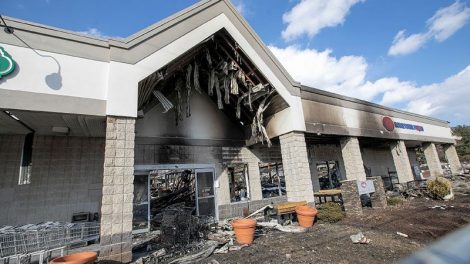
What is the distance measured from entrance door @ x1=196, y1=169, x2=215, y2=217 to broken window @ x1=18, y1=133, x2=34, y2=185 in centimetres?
728

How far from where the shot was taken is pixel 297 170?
12.2m

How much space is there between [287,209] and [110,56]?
9.67 meters

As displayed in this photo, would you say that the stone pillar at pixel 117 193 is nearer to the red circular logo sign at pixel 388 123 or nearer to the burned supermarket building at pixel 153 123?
the burned supermarket building at pixel 153 123

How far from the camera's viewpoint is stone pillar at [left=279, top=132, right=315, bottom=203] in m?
12.1

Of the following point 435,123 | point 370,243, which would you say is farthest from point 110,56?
point 435,123

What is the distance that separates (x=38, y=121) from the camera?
8.84 m

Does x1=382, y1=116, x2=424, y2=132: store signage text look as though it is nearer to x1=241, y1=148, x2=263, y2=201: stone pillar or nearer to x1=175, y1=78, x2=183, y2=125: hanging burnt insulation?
x1=241, y1=148, x2=263, y2=201: stone pillar

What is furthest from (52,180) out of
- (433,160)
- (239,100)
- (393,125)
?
(433,160)

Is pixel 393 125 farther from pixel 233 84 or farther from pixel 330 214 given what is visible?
pixel 233 84

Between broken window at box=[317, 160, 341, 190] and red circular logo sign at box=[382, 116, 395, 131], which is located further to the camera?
broken window at box=[317, 160, 341, 190]

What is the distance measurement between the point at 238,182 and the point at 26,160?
419 inches

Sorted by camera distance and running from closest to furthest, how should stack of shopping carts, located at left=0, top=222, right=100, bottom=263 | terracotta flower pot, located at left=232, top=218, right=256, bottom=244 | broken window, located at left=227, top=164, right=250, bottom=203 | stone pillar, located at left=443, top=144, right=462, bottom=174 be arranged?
1. stack of shopping carts, located at left=0, top=222, right=100, bottom=263
2. terracotta flower pot, located at left=232, top=218, right=256, bottom=244
3. broken window, located at left=227, top=164, right=250, bottom=203
4. stone pillar, located at left=443, top=144, right=462, bottom=174

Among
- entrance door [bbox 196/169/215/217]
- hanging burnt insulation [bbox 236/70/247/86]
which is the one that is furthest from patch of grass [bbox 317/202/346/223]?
hanging burnt insulation [bbox 236/70/247/86]

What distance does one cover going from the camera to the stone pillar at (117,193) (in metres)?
7.33
